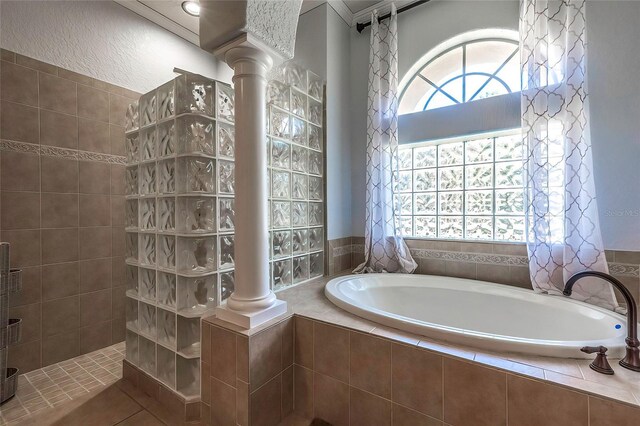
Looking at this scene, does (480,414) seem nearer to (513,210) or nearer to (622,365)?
(622,365)

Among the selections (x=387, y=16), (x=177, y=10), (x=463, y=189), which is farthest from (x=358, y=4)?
(x=463, y=189)

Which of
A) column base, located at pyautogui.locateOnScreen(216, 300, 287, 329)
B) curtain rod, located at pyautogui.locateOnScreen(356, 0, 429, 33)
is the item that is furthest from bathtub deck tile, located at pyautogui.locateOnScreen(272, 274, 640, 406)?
curtain rod, located at pyautogui.locateOnScreen(356, 0, 429, 33)

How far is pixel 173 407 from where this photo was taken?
4.82 ft

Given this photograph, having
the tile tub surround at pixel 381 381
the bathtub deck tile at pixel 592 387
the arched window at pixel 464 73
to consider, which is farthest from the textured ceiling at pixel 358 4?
the bathtub deck tile at pixel 592 387

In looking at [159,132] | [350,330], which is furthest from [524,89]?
[159,132]

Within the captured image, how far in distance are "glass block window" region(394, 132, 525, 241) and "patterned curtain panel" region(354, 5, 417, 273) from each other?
Result: 0.13 metres

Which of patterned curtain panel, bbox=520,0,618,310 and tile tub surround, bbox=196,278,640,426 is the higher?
patterned curtain panel, bbox=520,0,618,310

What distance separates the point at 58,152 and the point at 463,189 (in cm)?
303

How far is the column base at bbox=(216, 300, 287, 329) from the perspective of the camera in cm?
128

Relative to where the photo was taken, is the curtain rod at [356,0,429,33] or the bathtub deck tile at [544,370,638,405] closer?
the bathtub deck tile at [544,370,638,405]

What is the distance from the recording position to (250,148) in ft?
4.39

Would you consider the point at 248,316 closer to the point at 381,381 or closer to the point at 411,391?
the point at 381,381

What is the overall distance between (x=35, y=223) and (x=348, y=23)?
292cm

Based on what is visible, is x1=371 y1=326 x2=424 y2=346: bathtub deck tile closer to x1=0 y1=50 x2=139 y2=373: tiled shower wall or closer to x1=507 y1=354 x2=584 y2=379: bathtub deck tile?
x1=507 y1=354 x2=584 y2=379: bathtub deck tile
